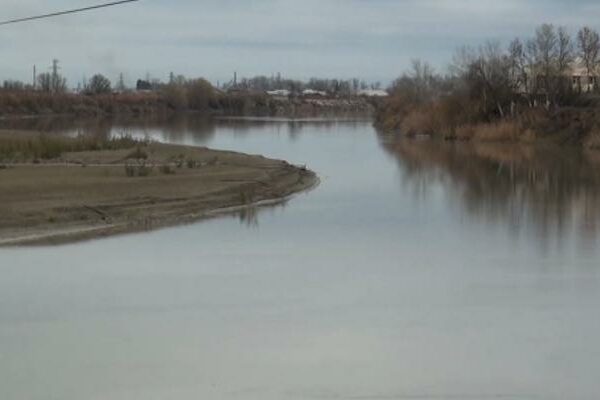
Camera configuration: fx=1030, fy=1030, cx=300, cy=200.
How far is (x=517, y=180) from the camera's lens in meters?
34.6

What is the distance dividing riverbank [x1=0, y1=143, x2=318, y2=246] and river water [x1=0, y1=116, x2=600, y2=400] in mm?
1036

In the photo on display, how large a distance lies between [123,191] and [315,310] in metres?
12.9

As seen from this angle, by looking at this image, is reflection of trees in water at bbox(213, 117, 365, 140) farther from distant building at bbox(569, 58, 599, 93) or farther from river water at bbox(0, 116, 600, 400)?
river water at bbox(0, 116, 600, 400)

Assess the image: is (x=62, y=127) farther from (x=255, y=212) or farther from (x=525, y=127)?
(x=255, y=212)

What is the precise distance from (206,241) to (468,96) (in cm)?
5373

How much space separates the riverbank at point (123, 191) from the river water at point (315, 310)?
3.40 feet

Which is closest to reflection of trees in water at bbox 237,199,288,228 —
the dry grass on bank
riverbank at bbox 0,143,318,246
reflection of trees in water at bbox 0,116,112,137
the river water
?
the river water

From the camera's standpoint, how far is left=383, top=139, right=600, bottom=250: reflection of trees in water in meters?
22.3

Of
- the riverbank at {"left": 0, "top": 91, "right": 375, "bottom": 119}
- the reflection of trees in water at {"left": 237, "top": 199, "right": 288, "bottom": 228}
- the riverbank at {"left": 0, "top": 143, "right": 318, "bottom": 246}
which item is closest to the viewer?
the riverbank at {"left": 0, "top": 143, "right": 318, "bottom": 246}

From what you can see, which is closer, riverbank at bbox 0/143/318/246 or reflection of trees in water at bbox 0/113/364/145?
riverbank at bbox 0/143/318/246

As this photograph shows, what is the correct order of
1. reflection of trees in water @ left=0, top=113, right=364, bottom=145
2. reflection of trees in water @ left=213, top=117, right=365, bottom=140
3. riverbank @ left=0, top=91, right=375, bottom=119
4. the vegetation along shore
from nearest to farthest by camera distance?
the vegetation along shore, reflection of trees in water @ left=0, top=113, right=364, bottom=145, reflection of trees in water @ left=213, top=117, right=365, bottom=140, riverbank @ left=0, top=91, right=375, bottom=119

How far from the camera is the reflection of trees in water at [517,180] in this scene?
22344 millimetres

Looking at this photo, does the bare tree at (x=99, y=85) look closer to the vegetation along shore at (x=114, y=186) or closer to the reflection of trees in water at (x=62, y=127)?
the reflection of trees in water at (x=62, y=127)

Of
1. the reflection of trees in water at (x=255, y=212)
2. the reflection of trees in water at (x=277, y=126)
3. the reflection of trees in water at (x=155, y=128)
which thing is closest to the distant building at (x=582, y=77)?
the reflection of trees in water at (x=155, y=128)
